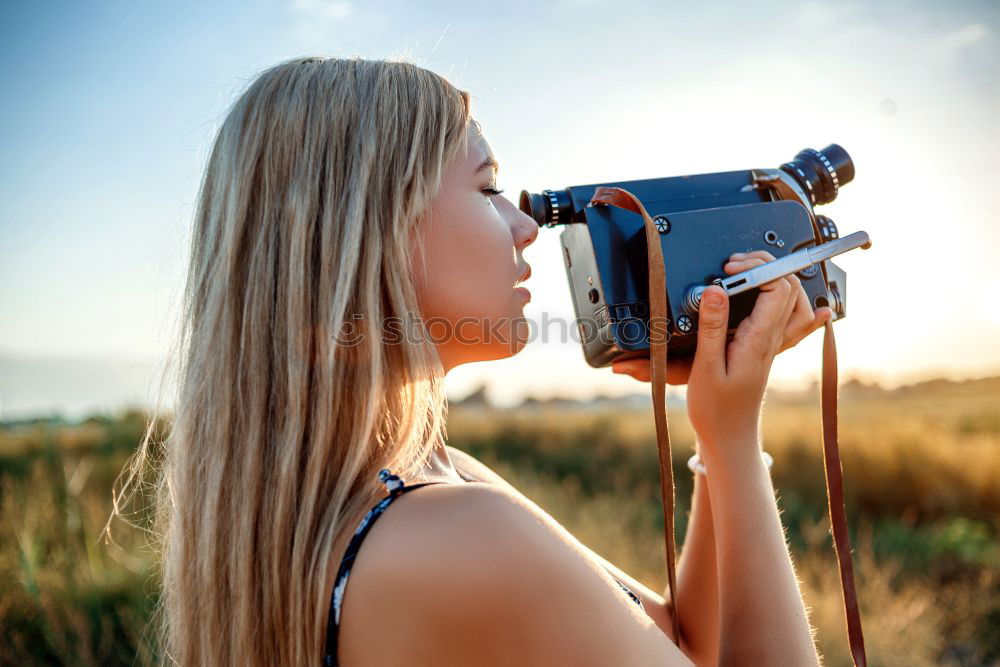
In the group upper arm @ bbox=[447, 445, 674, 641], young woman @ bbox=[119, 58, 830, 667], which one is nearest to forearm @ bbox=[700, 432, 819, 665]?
young woman @ bbox=[119, 58, 830, 667]

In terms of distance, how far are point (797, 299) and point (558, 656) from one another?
0.95 m

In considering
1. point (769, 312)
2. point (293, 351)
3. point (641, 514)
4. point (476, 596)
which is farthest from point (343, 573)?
point (641, 514)

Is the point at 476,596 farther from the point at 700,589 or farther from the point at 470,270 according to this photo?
the point at 700,589

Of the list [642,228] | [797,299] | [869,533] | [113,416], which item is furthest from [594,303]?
[113,416]

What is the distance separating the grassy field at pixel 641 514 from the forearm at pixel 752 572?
210 centimetres

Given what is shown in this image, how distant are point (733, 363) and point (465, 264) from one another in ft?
1.91

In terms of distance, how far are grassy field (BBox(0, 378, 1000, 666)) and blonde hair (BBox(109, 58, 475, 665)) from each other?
5.47 ft

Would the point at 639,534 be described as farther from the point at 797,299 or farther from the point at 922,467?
the point at 797,299

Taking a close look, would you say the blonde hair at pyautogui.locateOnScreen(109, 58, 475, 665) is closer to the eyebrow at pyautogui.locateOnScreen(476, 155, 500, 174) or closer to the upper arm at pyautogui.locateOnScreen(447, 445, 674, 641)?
the eyebrow at pyautogui.locateOnScreen(476, 155, 500, 174)

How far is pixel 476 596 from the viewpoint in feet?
3.51

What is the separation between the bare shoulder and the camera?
1.07m

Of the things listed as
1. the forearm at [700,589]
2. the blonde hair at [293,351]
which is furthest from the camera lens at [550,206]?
the forearm at [700,589]

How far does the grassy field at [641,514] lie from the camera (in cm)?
347

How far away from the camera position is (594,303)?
5.80ft
